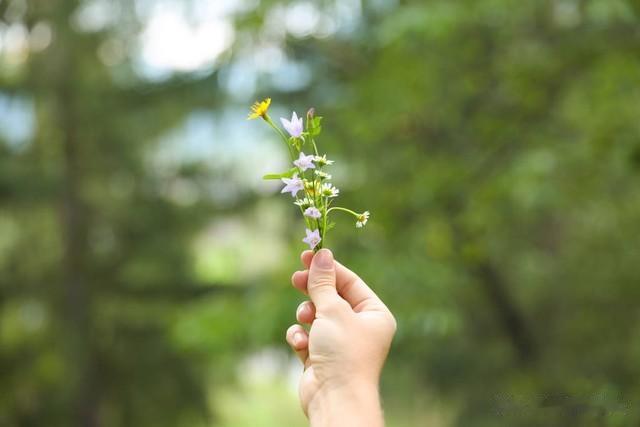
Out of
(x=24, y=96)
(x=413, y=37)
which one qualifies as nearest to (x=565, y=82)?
(x=413, y=37)

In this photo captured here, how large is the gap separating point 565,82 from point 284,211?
336 cm

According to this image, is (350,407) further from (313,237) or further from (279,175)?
(279,175)

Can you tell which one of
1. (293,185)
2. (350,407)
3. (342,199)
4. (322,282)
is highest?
(342,199)

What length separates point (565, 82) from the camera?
4094mm

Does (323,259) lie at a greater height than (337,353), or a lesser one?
greater

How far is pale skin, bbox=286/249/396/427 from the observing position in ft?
3.64

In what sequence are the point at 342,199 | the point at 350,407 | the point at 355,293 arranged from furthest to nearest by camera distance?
the point at 342,199, the point at 355,293, the point at 350,407

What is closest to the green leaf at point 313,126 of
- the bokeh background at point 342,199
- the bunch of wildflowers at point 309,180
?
the bunch of wildflowers at point 309,180

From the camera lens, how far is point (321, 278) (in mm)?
1170

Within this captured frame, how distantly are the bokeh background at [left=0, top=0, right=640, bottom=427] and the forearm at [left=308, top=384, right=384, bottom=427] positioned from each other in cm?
110

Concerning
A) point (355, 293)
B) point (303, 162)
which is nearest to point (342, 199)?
point (355, 293)

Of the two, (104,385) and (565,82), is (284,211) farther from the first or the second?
(565,82)

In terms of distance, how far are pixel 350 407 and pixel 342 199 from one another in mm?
3619

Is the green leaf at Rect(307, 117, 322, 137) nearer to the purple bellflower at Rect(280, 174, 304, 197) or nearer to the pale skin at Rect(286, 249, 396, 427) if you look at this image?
the purple bellflower at Rect(280, 174, 304, 197)
